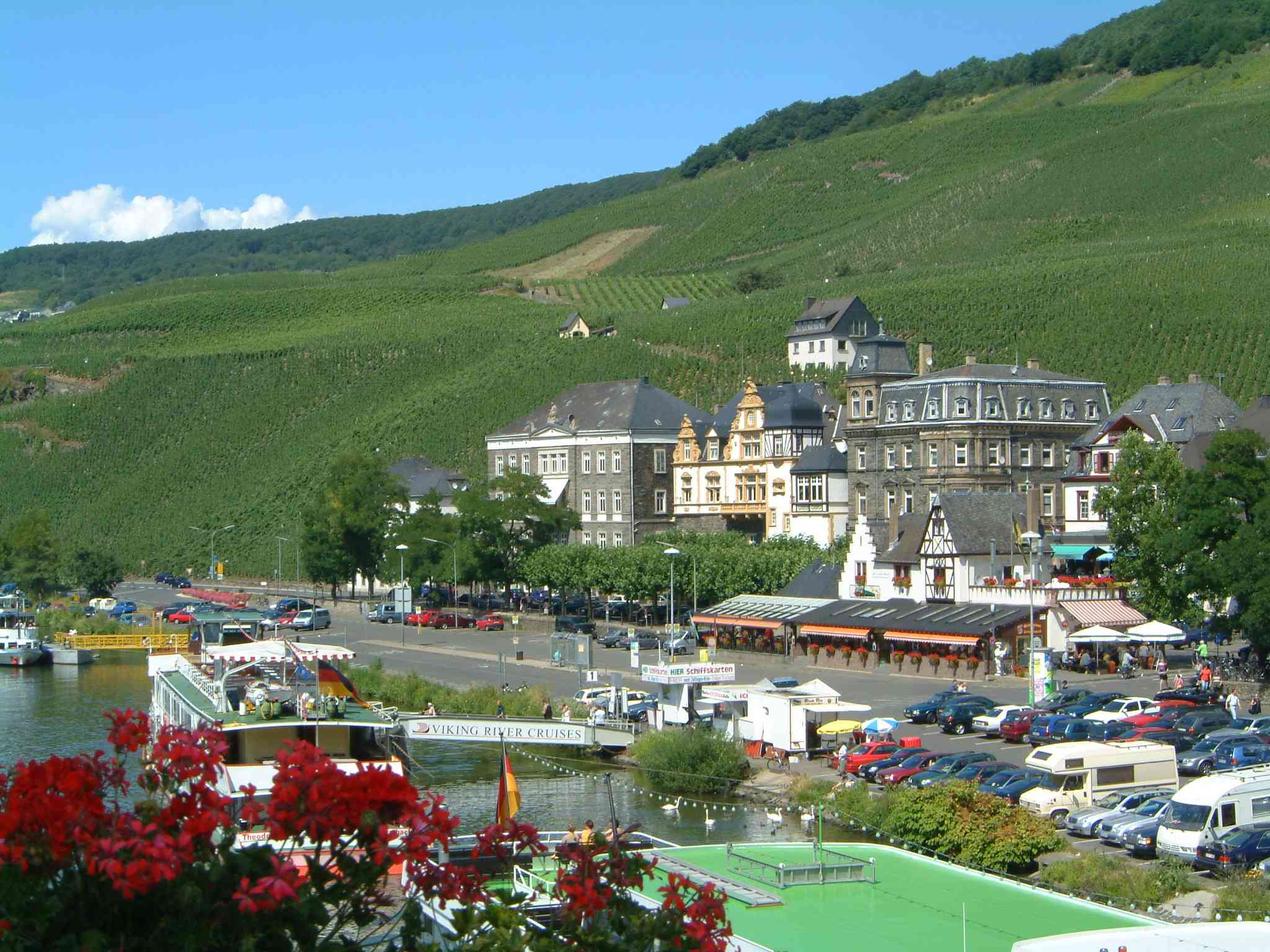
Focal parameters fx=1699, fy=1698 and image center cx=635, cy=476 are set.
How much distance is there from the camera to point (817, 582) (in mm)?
70312

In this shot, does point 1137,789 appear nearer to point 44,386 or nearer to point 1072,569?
point 1072,569

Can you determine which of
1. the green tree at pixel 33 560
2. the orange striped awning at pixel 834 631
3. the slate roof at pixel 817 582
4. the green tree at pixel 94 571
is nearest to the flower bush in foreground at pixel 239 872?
the orange striped awning at pixel 834 631

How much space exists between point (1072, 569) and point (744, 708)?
29.1 metres

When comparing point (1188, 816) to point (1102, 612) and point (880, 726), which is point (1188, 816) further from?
point (1102, 612)

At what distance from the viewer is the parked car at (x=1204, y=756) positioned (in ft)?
124

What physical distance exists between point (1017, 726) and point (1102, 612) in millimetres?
16482

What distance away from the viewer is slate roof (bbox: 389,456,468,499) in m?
106

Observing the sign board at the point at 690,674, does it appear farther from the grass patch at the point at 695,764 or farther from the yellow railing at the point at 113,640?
the yellow railing at the point at 113,640

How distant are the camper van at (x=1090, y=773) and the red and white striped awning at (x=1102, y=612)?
2144 centimetres

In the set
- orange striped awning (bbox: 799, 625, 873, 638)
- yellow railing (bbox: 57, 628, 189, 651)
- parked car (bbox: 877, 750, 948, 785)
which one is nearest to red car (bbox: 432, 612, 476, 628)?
yellow railing (bbox: 57, 628, 189, 651)

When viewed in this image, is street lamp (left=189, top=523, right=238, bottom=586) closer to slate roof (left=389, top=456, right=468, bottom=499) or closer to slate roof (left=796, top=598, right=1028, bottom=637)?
slate roof (left=389, top=456, right=468, bottom=499)

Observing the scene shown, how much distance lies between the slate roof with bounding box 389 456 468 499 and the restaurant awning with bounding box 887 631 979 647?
4742cm

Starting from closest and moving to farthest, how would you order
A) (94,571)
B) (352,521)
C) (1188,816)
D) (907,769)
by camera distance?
(1188,816)
(907,769)
(352,521)
(94,571)

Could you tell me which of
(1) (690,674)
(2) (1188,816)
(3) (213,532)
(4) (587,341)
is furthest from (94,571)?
(2) (1188,816)
